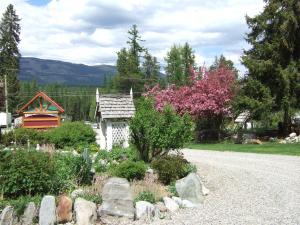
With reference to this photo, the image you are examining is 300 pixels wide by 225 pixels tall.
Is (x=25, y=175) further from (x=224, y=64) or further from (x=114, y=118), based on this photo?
(x=224, y=64)

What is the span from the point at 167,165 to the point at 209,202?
6.43 feet

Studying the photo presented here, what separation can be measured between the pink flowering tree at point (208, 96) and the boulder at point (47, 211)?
75.3 ft

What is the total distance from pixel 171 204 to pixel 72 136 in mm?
11760

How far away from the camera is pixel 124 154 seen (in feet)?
51.9

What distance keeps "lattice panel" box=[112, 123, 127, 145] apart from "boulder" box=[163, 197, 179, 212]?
1095 centimetres

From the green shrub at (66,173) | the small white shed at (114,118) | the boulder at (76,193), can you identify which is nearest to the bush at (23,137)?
the small white shed at (114,118)

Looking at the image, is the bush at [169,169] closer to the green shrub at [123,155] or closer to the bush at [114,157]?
the bush at [114,157]

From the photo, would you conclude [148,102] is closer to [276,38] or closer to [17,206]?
[17,206]

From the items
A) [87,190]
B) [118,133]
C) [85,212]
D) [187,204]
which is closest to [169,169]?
[187,204]

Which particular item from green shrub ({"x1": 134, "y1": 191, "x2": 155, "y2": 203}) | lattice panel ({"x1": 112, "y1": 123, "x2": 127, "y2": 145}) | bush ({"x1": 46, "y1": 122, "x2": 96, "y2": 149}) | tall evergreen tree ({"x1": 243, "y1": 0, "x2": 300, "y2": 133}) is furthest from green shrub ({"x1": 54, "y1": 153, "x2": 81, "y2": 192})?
tall evergreen tree ({"x1": 243, "y1": 0, "x2": 300, "y2": 133})

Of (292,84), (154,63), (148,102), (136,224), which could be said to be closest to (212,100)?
(292,84)

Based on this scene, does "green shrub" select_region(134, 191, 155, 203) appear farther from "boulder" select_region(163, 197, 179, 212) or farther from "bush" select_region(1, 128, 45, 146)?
"bush" select_region(1, 128, 45, 146)

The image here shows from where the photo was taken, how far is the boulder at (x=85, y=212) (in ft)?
30.5

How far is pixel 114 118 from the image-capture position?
859 inches
